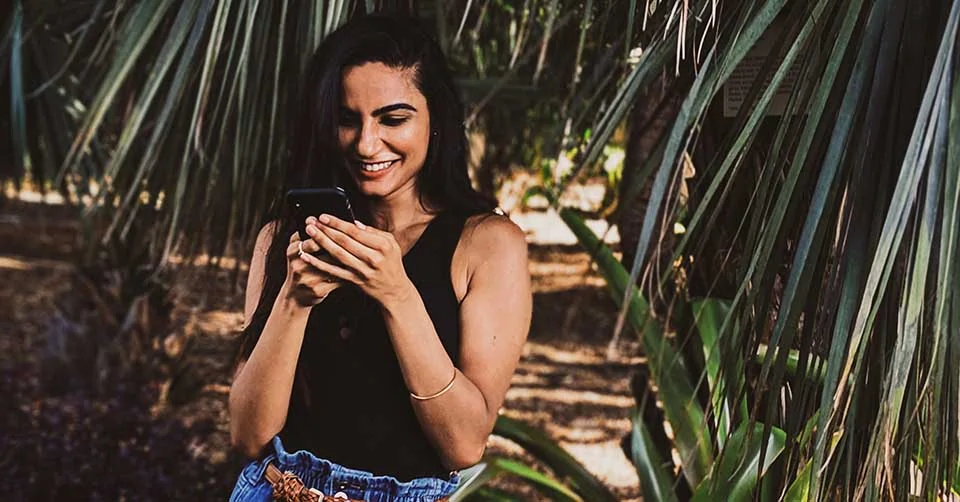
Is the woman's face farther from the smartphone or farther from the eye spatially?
the smartphone

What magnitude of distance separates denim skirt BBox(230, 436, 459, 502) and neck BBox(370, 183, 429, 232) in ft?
1.18

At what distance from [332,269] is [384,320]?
13cm

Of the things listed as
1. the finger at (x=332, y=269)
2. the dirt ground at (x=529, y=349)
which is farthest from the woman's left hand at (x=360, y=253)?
the dirt ground at (x=529, y=349)

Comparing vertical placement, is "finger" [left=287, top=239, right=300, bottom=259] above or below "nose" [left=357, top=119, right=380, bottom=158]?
below

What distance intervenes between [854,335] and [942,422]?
0.52 ft

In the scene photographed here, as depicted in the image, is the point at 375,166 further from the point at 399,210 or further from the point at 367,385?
the point at 367,385

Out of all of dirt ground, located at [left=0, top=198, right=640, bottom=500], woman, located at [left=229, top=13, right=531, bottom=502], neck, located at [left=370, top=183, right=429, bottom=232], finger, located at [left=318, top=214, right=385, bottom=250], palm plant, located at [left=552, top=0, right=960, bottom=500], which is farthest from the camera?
dirt ground, located at [left=0, top=198, right=640, bottom=500]

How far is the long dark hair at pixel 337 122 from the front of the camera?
5.45 feet

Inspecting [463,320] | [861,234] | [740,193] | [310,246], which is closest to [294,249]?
[310,246]

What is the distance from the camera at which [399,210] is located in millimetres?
1736

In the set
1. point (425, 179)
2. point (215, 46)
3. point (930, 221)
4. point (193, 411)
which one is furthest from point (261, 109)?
point (193, 411)

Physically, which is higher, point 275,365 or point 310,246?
point 310,246

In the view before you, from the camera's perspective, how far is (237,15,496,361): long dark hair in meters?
1.66

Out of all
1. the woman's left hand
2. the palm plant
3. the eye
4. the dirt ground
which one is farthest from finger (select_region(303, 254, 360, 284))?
the dirt ground
